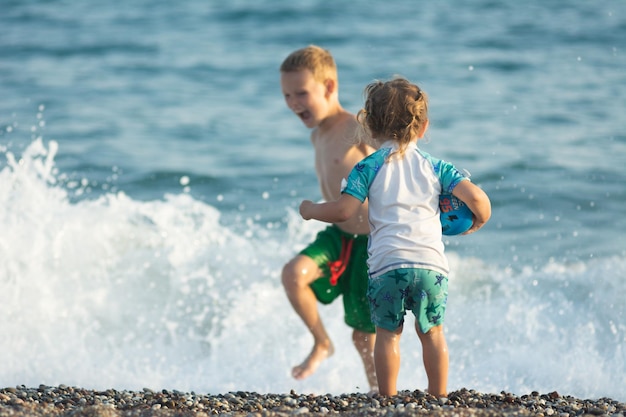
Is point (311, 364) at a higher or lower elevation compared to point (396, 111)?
lower

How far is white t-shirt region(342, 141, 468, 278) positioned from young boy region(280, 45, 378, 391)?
3.01 feet

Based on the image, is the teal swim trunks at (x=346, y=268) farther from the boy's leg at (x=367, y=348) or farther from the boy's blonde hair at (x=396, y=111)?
the boy's blonde hair at (x=396, y=111)

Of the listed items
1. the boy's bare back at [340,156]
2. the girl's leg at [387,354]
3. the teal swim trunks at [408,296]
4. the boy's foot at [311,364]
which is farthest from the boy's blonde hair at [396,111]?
the boy's foot at [311,364]

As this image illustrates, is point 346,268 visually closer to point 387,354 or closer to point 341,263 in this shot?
point 341,263

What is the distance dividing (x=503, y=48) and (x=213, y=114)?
394cm

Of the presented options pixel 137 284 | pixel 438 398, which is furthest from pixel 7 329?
pixel 438 398

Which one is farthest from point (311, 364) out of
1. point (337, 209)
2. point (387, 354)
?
point (337, 209)

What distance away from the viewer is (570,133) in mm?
8805

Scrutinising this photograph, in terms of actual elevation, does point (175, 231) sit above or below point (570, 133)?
below

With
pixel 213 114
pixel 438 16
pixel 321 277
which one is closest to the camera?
pixel 321 277

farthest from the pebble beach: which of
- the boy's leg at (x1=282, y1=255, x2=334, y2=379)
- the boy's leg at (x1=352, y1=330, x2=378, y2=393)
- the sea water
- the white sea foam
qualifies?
the white sea foam

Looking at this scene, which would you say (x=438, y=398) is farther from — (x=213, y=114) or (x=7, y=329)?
(x=213, y=114)

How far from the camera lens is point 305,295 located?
14.5 ft

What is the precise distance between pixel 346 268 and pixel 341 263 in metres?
0.05
